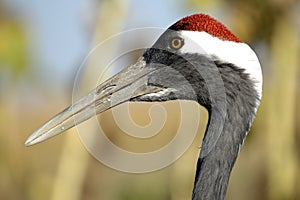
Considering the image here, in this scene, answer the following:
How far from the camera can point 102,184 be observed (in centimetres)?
1636

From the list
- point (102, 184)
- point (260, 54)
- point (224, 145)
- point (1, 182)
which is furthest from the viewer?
point (102, 184)

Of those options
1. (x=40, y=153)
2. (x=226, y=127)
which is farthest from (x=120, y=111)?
(x=40, y=153)

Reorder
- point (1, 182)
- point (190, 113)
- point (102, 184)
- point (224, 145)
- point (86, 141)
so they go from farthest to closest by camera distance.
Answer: point (102, 184)
point (1, 182)
point (86, 141)
point (190, 113)
point (224, 145)

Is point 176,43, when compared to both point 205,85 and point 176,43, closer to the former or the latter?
point 176,43

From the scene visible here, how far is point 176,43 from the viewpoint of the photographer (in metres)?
4.30

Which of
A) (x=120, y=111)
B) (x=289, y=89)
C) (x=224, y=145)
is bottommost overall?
(x=224, y=145)

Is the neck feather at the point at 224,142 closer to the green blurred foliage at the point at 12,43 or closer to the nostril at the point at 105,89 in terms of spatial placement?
the nostril at the point at 105,89

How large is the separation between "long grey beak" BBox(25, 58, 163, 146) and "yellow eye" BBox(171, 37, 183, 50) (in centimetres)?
19

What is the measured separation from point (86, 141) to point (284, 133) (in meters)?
2.72

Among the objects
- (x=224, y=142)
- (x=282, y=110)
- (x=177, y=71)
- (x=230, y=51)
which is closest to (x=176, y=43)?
(x=177, y=71)

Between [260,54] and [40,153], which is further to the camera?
[40,153]

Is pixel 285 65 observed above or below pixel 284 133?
above

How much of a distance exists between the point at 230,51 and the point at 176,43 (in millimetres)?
290

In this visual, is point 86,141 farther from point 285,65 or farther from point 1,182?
point 1,182
